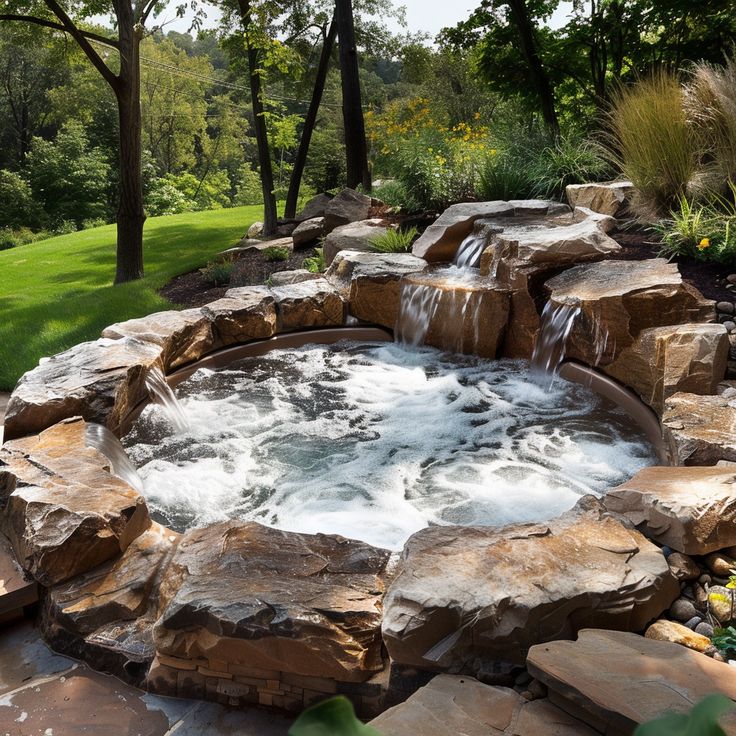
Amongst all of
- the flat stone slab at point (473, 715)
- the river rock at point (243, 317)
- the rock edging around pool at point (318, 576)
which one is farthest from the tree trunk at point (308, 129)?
the flat stone slab at point (473, 715)

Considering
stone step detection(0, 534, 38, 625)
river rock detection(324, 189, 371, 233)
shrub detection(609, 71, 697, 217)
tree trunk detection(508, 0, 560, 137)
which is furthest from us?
tree trunk detection(508, 0, 560, 137)

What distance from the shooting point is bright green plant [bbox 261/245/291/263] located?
8242mm

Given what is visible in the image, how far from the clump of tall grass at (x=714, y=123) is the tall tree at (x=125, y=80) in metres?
5.65

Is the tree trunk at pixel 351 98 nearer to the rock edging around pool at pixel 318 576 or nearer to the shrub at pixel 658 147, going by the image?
the shrub at pixel 658 147

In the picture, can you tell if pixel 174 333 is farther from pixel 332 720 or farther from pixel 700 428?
pixel 332 720

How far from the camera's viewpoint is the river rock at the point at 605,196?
5.87 metres

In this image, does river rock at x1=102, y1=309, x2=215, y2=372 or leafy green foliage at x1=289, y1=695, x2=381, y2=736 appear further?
river rock at x1=102, y1=309, x2=215, y2=372

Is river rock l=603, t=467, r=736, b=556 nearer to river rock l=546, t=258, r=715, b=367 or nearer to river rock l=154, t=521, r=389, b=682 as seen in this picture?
river rock l=154, t=521, r=389, b=682

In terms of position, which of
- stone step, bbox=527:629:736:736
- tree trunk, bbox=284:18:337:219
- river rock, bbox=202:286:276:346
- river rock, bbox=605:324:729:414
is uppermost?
tree trunk, bbox=284:18:337:219

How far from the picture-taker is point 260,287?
5586 millimetres

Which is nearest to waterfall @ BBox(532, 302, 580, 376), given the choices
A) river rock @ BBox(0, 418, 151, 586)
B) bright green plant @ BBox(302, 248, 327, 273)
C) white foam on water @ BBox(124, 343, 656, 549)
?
white foam on water @ BBox(124, 343, 656, 549)

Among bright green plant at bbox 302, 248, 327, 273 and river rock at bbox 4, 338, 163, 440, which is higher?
bright green plant at bbox 302, 248, 327, 273

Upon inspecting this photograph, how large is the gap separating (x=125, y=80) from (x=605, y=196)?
17.6 feet

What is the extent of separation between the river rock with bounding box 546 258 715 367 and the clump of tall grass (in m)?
1.06
